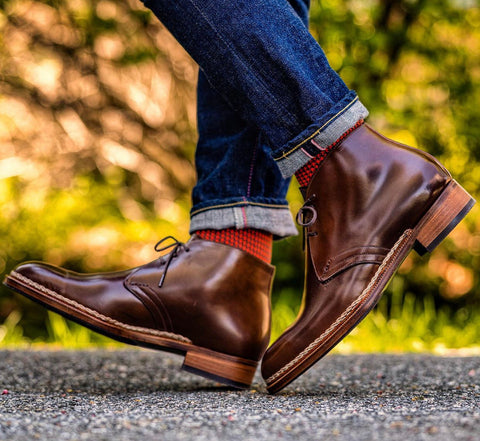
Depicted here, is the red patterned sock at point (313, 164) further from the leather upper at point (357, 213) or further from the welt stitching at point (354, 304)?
the welt stitching at point (354, 304)

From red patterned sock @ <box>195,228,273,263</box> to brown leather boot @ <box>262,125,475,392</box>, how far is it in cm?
21

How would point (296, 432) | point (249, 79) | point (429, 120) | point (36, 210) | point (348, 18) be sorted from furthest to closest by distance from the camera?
point (36, 210) < point (429, 120) < point (348, 18) < point (249, 79) < point (296, 432)

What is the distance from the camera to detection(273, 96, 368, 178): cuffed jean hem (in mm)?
1147

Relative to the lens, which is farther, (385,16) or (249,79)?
(385,16)

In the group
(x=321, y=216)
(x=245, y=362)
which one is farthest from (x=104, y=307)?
(x=321, y=216)

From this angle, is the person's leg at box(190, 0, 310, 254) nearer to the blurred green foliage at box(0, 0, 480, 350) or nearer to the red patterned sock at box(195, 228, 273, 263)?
the red patterned sock at box(195, 228, 273, 263)

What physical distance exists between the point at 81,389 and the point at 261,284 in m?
0.48

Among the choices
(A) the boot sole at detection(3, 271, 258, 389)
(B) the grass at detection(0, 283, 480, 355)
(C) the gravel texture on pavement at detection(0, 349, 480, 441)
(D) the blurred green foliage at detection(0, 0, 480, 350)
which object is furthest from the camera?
(D) the blurred green foliage at detection(0, 0, 480, 350)

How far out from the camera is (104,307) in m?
1.32

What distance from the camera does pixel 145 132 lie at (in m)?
3.79

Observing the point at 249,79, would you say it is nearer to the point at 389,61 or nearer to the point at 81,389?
the point at 81,389

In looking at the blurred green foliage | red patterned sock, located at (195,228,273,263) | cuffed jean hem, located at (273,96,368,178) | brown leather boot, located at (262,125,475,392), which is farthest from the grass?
cuffed jean hem, located at (273,96,368,178)

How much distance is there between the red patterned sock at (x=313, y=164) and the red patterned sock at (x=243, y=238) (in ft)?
0.62

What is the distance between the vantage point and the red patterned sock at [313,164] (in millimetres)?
1186
